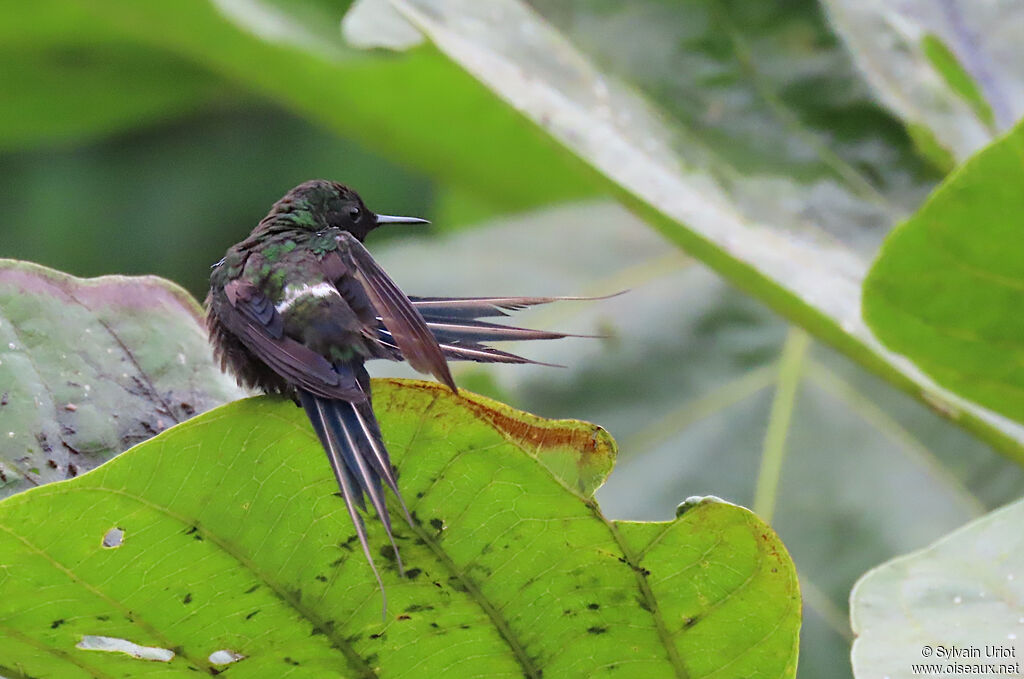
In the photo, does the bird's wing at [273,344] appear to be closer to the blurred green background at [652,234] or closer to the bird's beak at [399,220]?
the bird's beak at [399,220]

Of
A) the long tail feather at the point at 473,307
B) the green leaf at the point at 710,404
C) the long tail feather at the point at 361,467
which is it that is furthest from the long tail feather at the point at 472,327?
Result: the green leaf at the point at 710,404

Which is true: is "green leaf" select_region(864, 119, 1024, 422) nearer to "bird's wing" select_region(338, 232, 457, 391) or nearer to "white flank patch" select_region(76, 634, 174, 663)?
"bird's wing" select_region(338, 232, 457, 391)

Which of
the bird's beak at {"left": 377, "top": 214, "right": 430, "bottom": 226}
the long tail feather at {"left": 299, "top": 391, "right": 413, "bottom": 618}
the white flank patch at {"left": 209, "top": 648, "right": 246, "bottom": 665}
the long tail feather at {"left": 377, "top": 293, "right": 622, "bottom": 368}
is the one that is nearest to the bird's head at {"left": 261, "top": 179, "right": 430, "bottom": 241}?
the bird's beak at {"left": 377, "top": 214, "right": 430, "bottom": 226}

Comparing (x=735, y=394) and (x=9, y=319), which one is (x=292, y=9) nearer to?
(x=735, y=394)

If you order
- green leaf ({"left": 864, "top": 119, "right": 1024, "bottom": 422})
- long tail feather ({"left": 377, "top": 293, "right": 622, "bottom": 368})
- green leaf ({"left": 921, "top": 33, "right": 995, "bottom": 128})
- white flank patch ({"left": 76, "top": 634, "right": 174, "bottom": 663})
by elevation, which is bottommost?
white flank patch ({"left": 76, "top": 634, "right": 174, "bottom": 663})

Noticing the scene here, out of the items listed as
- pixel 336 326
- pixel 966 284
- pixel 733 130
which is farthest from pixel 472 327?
pixel 733 130

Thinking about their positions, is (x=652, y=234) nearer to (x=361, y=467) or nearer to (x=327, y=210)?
(x=327, y=210)

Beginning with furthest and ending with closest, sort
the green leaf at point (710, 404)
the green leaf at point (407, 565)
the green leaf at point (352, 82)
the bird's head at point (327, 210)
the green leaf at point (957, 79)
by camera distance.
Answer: the green leaf at point (352, 82) < the green leaf at point (710, 404) < the green leaf at point (957, 79) < the bird's head at point (327, 210) < the green leaf at point (407, 565)
